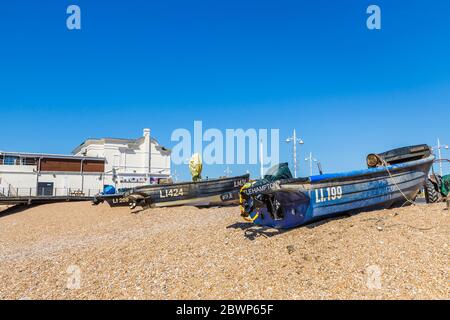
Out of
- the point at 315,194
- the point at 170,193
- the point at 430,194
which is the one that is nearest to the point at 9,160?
the point at 170,193

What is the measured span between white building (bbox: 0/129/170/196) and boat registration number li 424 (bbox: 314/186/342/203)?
35563 millimetres

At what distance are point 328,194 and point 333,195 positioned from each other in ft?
0.66

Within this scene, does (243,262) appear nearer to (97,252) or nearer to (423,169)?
(97,252)

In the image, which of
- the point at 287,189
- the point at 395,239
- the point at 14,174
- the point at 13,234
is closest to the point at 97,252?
the point at 287,189

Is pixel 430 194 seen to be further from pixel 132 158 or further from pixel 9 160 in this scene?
pixel 9 160

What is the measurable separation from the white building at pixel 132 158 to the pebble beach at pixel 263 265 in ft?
129

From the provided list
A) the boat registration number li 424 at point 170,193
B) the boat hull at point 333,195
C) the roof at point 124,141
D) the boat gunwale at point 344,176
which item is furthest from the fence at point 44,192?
the boat gunwale at point 344,176

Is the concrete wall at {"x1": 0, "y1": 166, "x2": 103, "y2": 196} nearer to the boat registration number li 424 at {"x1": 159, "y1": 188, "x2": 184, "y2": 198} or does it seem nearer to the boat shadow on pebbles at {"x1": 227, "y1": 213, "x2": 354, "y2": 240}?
the boat registration number li 424 at {"x1": 159, "y1": 188, "x2": 184, "y2": 198}

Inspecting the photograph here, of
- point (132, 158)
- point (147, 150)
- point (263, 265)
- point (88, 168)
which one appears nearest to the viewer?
point (263, 265)

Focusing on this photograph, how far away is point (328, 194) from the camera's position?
356 inches

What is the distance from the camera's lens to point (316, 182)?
8.97 meters

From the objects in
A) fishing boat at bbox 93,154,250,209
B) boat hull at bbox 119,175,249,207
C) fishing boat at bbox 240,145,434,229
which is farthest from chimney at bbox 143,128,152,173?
fishing boat at bbox 240,145,434,229

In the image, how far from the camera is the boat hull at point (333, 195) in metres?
8.79
